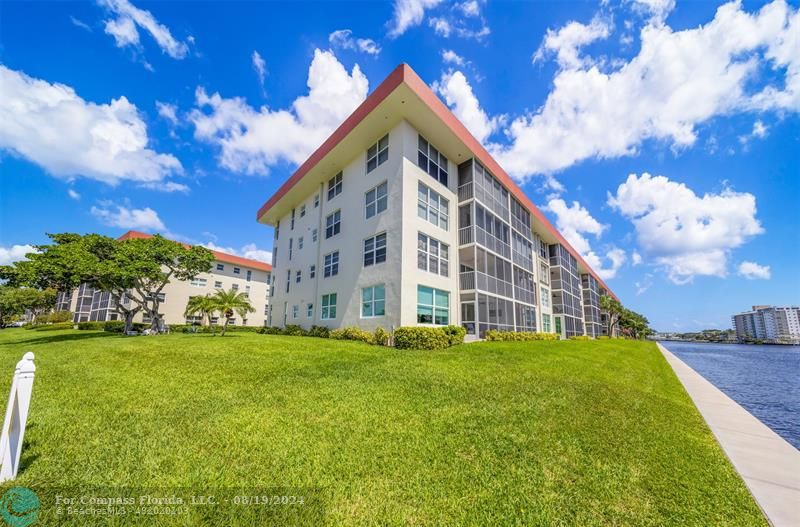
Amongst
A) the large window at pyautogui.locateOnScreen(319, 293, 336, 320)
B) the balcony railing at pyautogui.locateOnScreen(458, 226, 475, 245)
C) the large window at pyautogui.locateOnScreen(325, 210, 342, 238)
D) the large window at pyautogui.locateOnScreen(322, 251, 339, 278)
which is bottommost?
the large window at pyautogui.locateOnScreen(319, 293, 336, 320)

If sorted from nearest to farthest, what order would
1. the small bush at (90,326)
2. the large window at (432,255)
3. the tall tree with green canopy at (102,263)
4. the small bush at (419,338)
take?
the small bush at (419,338) → the large window at (432,255) → the tall tree with green canopy at (102,263) → the small bush at (90,326)

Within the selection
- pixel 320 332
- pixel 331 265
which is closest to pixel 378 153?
pixel 331 265

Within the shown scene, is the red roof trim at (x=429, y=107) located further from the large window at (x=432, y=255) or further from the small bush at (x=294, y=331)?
the small bush at (x=294, y=331)

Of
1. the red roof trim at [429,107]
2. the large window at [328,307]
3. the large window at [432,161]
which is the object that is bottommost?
the large window at [328,307]

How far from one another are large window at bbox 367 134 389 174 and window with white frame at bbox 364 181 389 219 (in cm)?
133

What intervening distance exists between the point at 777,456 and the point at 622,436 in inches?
83.6

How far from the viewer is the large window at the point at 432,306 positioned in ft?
51.3

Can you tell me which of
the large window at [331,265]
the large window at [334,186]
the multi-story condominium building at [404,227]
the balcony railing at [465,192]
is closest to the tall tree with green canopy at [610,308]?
the multi-story condominium building at [404,227]

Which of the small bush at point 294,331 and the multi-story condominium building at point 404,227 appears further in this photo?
the small bush at point 294,331

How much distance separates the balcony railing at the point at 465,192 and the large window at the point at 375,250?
599 centimetres

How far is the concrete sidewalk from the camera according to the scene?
3406 millimetres

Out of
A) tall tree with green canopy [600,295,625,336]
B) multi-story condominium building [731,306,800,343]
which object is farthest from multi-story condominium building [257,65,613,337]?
multi-story condominium building [731,306,800,343]

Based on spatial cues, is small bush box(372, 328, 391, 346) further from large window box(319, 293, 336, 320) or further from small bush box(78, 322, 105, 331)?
small bush box(78, 322, 105, 331)

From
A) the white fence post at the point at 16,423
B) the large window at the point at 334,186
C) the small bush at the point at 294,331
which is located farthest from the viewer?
the large window at the point at 334,186
